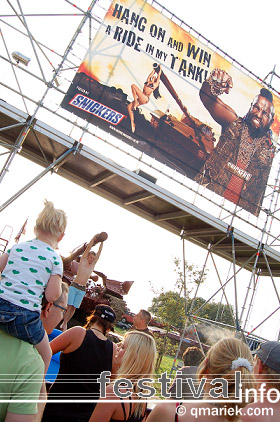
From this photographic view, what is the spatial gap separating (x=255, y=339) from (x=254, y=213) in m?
3.39

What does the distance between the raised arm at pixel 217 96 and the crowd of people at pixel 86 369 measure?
8273mm

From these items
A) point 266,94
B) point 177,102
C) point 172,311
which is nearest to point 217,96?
point 177,102

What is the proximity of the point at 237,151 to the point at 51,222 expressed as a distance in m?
8.56

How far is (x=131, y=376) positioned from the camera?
224 centimetres

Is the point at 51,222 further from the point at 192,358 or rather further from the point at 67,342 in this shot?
the point at 192,358

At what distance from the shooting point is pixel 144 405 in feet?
7.30

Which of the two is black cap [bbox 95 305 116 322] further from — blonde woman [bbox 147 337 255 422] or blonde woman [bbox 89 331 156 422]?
blonde woman [bbox 147 337 255 422]

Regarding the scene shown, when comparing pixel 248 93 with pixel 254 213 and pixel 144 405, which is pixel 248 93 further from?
pixel 144 405

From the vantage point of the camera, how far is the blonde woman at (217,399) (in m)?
1.61

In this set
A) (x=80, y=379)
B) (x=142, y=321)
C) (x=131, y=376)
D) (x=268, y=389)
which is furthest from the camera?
(x=142, y=321)

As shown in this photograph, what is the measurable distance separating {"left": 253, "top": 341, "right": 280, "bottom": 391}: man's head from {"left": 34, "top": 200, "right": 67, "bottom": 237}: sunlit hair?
1390 millimetres

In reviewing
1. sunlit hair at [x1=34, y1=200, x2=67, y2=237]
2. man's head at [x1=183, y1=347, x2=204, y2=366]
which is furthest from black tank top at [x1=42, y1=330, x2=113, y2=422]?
man's head at [x1=183, y1=347, x2=204, y2=366]

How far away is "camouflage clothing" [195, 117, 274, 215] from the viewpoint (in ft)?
31.3

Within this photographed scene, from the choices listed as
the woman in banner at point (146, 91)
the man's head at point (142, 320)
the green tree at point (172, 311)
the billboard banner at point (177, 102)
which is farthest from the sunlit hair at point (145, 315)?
the green tree at point (172, 311)
